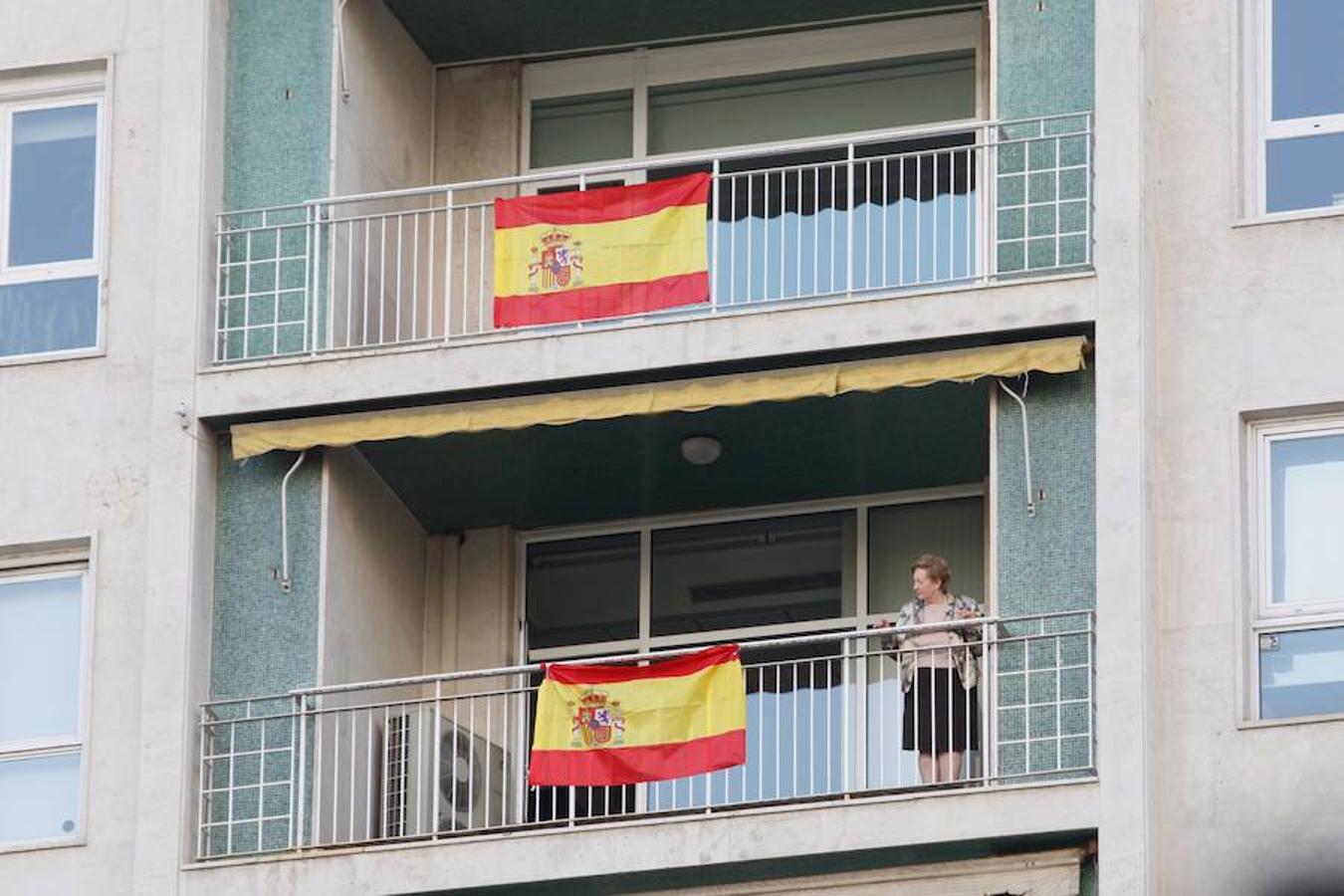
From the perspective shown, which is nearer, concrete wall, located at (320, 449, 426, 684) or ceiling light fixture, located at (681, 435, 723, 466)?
concrete wall, located at (320, 449, 426, 684)

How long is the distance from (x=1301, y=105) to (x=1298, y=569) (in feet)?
9.75

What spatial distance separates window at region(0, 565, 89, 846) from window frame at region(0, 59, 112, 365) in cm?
152

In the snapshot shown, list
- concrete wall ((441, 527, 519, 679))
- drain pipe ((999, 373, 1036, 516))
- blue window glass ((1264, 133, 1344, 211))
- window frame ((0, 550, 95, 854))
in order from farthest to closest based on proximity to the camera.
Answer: concrete wall ((441, 527, 519, 679))
window frame ((0, 550, 95, 854))
blue window glass ((1264, 133, 1344, 211))
drain pipe ((999, 373, 1036, 516))

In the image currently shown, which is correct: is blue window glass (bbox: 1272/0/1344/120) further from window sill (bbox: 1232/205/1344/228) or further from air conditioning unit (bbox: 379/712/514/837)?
air conditioning unit (bbox: 379/712/514/837)

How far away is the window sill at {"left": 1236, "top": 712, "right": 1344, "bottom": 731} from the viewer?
2438 cm

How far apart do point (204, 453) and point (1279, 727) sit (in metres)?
6.96

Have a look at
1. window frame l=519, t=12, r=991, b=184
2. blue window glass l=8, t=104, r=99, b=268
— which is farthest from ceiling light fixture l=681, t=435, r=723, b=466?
blue window glass l=8, t=104, r=99, b=268

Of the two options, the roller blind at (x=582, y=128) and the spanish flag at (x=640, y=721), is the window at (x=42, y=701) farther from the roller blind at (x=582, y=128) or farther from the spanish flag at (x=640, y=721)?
the roller blind at (x=582, y=128)

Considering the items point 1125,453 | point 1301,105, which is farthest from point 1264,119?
point 1125,453

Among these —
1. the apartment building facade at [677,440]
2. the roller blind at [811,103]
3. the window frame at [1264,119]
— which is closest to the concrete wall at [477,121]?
the apartment building facade at [677,440]

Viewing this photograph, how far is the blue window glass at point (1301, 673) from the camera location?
24.8 meters

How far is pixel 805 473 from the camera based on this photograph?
27.6 m

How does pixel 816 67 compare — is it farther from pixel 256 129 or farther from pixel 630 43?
pixel 256 129

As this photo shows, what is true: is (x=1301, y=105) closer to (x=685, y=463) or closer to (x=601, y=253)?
(x=601, y=253)
